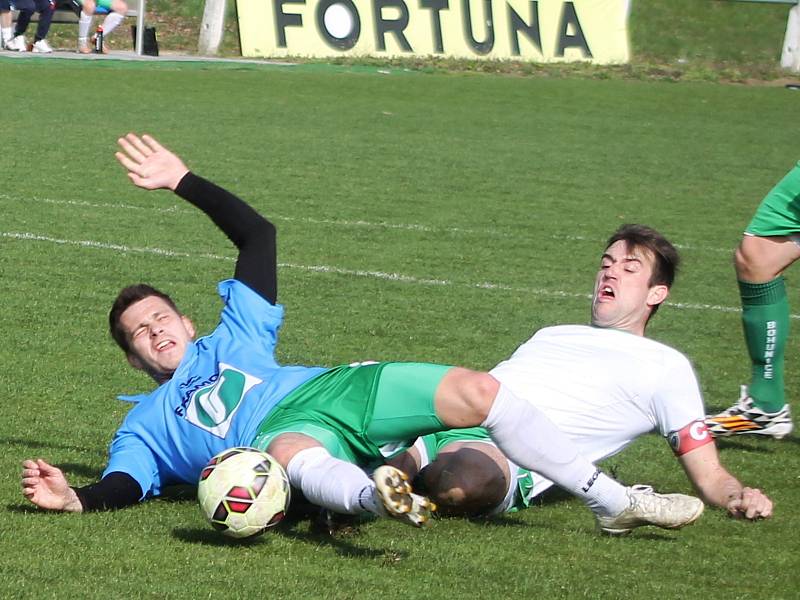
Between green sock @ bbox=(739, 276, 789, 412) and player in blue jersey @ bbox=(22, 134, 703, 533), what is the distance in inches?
69.9

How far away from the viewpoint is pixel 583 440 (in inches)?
169

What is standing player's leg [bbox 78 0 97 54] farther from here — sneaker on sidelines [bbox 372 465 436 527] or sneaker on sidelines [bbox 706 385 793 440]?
sneaker on sidelines [bbox 372 465 436 527]

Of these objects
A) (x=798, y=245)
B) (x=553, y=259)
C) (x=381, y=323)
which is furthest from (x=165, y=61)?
(x=798, y=245)

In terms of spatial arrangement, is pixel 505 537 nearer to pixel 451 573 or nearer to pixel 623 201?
pixel 451 573

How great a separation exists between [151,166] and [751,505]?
2305mm

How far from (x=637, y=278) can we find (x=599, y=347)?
1.01 feet

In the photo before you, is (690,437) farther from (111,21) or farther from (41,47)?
(111,21)

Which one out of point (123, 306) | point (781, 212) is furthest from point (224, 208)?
point (781, 212)

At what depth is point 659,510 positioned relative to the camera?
3.85 meters

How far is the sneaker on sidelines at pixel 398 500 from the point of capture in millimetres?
3398

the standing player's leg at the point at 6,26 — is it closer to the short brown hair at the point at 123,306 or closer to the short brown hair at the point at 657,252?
the short brown hair at the point at 123,306

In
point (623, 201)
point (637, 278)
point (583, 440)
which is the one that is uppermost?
point (637, 278)

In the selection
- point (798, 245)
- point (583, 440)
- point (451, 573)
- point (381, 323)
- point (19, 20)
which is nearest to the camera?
point (451, 573)

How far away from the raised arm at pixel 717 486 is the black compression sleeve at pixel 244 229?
1.54m
